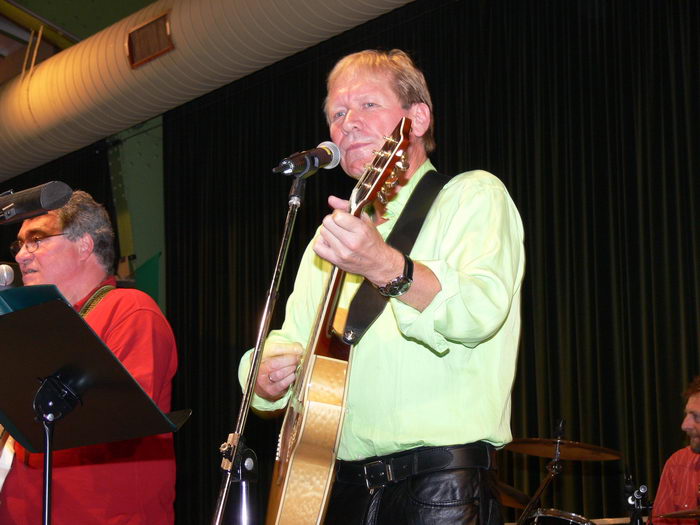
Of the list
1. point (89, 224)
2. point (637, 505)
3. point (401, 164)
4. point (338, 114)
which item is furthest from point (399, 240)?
point (637, 505)

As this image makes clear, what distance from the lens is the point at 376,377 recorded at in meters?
1.94

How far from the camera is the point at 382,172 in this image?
1816 millimetres

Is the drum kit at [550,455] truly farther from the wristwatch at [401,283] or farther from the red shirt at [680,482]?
the wristwatch at [401,283]

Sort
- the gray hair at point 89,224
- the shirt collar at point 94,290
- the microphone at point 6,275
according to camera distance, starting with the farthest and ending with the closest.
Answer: the gray hair at point 89,224
the shirt collar at point 94,290
the microphone at point 6,275

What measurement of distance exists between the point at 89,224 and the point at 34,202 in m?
1.45

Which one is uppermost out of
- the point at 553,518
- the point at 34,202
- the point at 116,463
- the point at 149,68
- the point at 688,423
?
the point at 149,68

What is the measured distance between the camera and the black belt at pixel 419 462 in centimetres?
178

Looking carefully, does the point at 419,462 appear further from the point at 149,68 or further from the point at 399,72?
the point at 149,68

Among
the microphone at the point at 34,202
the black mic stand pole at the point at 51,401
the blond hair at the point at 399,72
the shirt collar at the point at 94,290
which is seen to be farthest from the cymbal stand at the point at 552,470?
the microphone at the point at 34,202

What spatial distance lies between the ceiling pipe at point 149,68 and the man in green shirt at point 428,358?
345 cm

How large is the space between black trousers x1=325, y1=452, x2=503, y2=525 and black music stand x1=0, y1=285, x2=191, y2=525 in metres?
0.48

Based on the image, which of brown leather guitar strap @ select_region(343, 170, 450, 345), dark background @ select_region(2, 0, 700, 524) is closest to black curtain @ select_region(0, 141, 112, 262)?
dark background @ select_region(2, 0, 700, 524)

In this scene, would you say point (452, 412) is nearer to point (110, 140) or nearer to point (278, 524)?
point (278, 524)

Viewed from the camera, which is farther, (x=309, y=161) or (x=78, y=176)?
(x=78, y=176)
